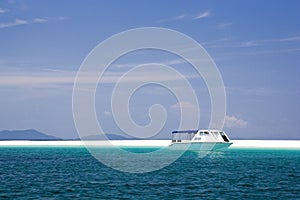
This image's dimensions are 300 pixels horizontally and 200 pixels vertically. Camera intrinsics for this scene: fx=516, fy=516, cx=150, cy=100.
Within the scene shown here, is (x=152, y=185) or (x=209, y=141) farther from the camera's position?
(x=209, y=141)

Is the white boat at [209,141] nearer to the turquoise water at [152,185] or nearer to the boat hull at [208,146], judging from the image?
the boat hull at [208,146]

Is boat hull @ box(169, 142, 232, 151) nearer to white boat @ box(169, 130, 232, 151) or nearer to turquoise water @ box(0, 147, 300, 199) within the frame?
white boat @ box(169, 130, 232, 151)

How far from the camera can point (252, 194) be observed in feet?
144

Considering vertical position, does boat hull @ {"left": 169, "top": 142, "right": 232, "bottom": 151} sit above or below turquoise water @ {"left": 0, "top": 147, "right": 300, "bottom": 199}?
above

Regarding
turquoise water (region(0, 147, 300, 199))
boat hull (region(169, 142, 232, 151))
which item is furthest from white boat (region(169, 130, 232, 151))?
turquoise water (region(0, 147, 300, 199))

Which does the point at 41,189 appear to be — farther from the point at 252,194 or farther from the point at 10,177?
the point at 252,194

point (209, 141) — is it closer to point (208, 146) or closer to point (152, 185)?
point (208, 146)

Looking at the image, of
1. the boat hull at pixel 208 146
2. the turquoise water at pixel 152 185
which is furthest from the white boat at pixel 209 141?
the turquoise water at pixel 152 185

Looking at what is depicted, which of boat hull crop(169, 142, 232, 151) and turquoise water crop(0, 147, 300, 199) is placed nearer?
turquoise water crop(0, 147, 300, 199)

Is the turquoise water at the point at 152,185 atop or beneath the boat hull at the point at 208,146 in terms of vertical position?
beneath

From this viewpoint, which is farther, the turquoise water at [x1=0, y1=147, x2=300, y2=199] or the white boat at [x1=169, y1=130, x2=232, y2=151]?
the white boat at [x1=169, y1=130, x2=232, y2=151]

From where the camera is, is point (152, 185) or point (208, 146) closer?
point (152, 185)

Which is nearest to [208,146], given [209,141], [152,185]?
[209,141]

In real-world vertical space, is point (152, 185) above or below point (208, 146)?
below
